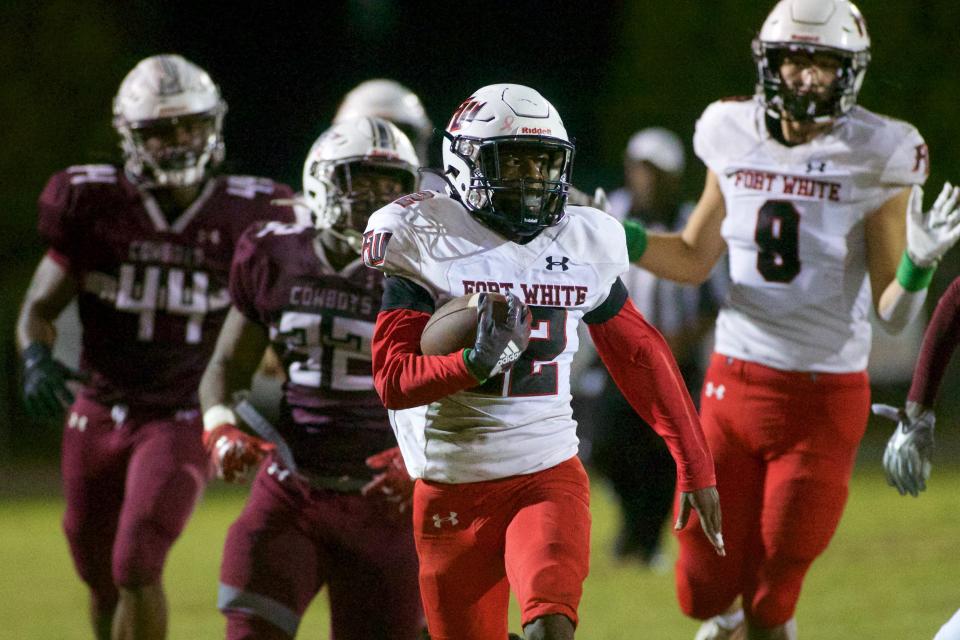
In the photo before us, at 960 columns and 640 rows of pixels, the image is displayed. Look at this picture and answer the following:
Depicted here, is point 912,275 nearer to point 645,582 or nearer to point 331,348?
point 331,348

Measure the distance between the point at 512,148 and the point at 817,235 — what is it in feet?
4.32

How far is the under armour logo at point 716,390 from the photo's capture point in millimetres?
4418

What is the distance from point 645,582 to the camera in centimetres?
680

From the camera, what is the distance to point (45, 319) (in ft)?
16.3

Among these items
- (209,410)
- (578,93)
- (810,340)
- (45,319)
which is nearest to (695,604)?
(810,340)

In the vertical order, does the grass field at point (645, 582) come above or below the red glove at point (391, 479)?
below

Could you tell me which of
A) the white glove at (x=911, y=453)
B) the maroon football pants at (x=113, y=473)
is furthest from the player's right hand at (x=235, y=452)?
the white glove at (x=911, y=453)

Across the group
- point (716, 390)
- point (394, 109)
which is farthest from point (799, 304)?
point (394, 109)

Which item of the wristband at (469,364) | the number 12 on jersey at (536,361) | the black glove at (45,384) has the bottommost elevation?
the black glove at (45,384)

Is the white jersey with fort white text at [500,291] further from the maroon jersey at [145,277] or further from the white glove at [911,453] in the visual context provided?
the maroon jersey at [145,277]

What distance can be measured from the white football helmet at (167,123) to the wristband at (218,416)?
4.01 feet

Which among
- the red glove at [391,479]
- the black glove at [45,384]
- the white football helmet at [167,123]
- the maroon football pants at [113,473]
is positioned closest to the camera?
the red glove at [391,479]

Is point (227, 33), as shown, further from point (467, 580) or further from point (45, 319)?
point (467, 580)

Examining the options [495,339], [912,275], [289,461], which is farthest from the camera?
[912,275]
